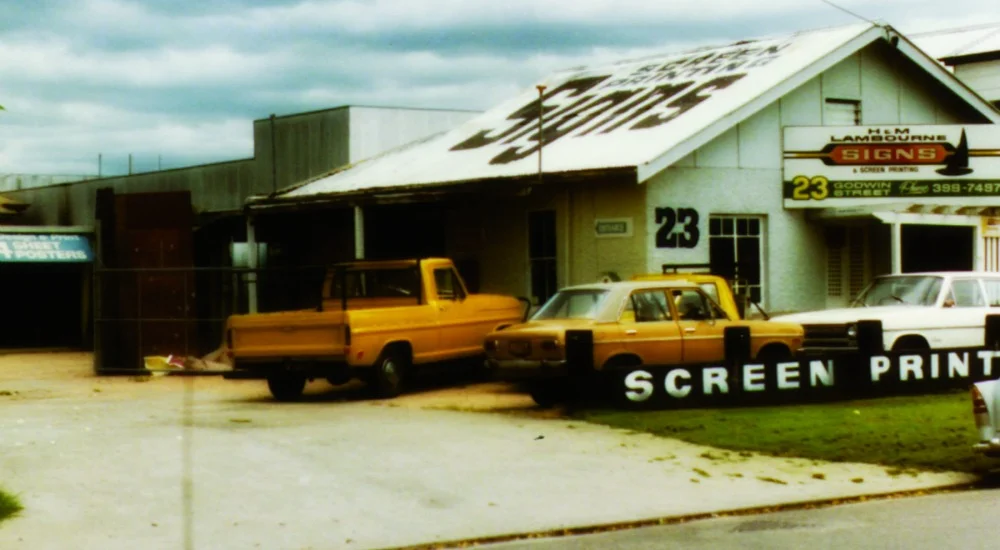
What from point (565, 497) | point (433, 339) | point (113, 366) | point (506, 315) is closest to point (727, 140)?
point (506, 315)

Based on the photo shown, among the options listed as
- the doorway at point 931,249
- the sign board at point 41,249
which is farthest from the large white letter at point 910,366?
the sign board at point 41,249

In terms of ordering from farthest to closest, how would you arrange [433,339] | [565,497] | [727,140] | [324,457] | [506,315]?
[727,140], [506,315], [433,339], [324,457], [565,497]

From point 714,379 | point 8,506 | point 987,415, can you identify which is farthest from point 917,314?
point 8,506

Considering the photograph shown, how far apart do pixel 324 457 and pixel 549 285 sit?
10.8m

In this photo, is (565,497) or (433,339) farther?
(433,339)

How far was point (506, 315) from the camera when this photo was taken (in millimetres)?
20969

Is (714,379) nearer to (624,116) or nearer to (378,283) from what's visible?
(378,283)

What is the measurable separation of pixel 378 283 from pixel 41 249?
1371 cm

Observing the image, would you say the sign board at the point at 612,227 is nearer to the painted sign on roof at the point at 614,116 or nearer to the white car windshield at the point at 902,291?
the painted sign on roof at the point at 614,116

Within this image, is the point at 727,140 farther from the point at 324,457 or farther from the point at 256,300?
the point at 324,457

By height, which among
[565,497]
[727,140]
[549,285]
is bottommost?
[565,497]

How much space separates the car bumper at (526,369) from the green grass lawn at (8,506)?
688 centimetres

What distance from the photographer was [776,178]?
A: 23.5 metres

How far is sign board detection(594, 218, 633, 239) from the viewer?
2203 centimetres
